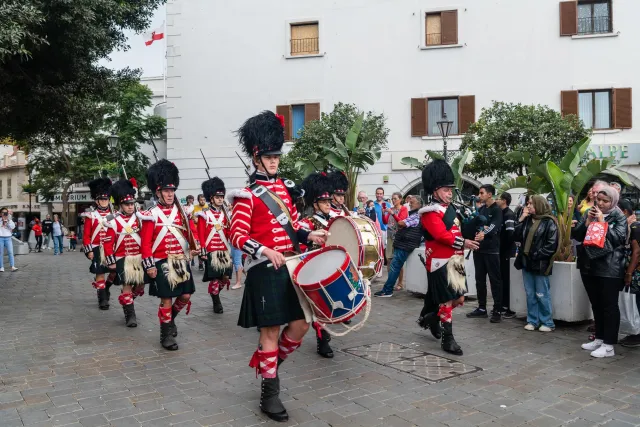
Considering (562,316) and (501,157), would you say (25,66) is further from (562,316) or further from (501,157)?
(501,157)

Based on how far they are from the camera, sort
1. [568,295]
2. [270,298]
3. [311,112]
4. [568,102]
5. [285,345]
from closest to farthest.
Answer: [270,298] → [285,345] → [568,295] → [568,102] → [311,112]

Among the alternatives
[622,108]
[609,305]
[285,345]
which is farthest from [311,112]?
[285,345]

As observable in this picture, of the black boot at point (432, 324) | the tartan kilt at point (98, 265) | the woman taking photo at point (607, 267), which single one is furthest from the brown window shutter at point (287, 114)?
the woman taking photo at point (607, 267)

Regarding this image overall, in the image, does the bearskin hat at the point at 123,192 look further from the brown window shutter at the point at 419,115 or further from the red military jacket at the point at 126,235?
the brown window shutter at the point at 419,115

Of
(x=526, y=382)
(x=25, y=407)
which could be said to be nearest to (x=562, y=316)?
(x=526, y=382)

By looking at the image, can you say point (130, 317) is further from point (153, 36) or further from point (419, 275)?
point (153, 36)

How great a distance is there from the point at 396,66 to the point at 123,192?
1507 cm

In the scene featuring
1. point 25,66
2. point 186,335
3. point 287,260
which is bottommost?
point 186,335

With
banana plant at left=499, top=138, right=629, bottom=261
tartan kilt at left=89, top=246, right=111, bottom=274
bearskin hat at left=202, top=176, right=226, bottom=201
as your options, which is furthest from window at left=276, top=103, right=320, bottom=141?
banana plant at left=499, top=138, right=629, bottom=261

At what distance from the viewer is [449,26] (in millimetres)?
21141

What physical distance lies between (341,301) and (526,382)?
224cm

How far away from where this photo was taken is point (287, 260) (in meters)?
4.64

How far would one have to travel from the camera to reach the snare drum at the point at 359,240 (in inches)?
206

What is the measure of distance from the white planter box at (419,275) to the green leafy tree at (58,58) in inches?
290
